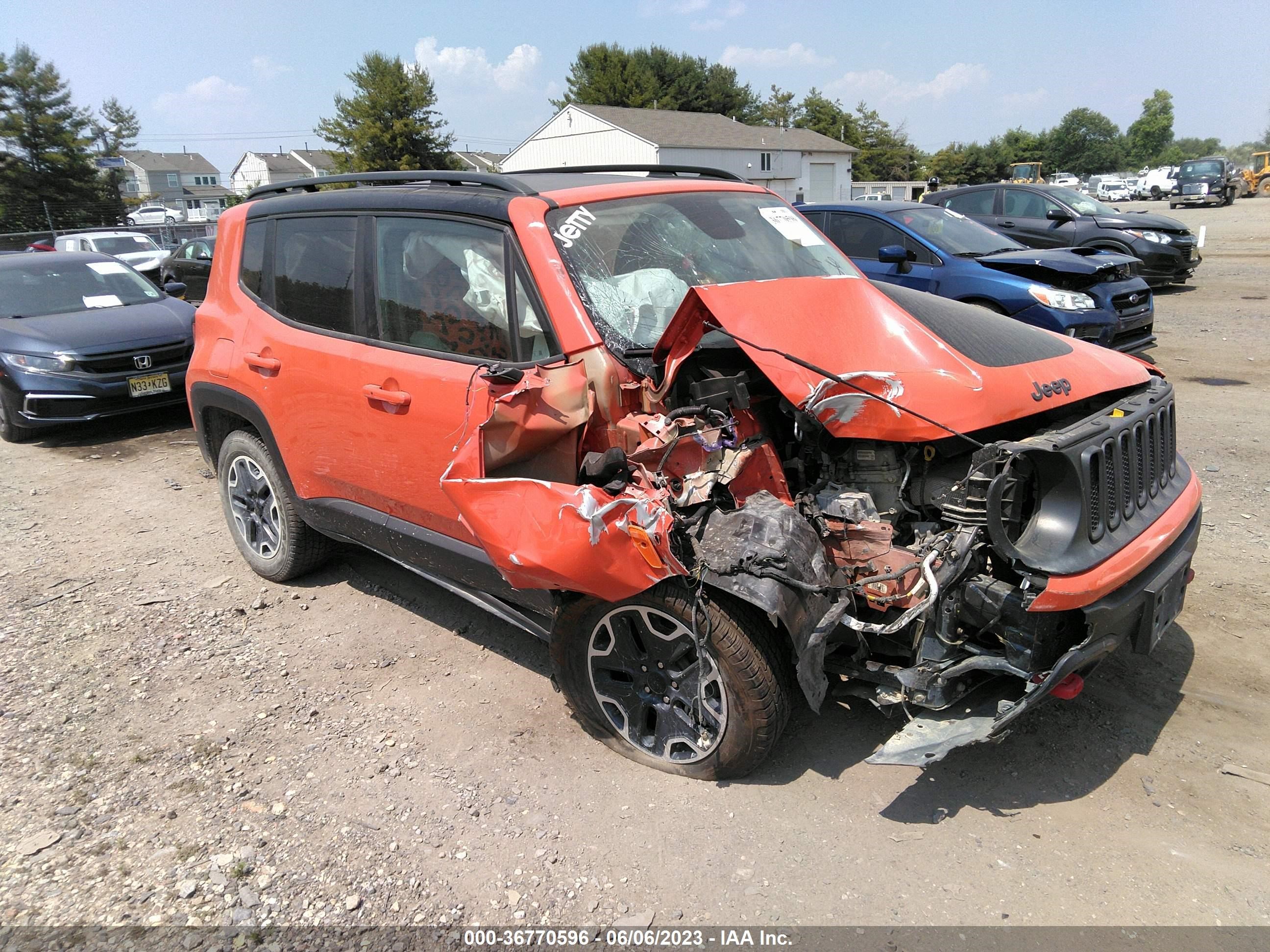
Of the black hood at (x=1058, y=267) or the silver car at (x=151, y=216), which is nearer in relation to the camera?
the black hood at (x=1058, y=267)

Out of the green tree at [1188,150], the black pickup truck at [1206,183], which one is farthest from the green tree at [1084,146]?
the black pickup truck at [1206,183]

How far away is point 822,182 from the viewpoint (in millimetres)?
57594

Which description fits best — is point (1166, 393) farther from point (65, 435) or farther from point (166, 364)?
point (65, 435)

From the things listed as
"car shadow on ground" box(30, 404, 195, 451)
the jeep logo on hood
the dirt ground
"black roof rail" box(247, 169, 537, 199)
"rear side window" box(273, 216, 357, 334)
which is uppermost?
"black roof rail" box(247, 169, 537, 199)

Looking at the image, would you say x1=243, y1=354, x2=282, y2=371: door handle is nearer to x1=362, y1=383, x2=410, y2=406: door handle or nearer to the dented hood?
x1=362, y1=383, x2=410, y2=406: door handle

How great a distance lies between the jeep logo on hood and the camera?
2.99m

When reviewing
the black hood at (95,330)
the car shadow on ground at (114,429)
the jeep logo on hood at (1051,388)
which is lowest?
the car shadow on ground at (114,429)

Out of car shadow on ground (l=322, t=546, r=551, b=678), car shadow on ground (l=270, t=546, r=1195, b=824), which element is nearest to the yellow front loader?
car shadow on ground (l=270, t=546, r=1195, b=824)

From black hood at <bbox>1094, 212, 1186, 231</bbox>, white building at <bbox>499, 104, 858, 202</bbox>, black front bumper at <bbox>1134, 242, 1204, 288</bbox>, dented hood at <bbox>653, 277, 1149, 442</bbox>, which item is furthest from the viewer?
white building at <bbox>499, 104, 858, 202</bbox>

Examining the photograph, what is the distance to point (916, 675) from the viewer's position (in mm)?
2646

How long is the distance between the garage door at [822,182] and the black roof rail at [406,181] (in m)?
55.5

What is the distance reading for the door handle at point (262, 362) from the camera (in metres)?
4.12

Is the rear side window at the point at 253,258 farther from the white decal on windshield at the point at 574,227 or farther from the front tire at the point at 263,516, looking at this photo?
the white decal on windshield at the point at 574,227

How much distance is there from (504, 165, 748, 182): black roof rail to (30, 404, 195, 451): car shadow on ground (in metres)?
5.40
